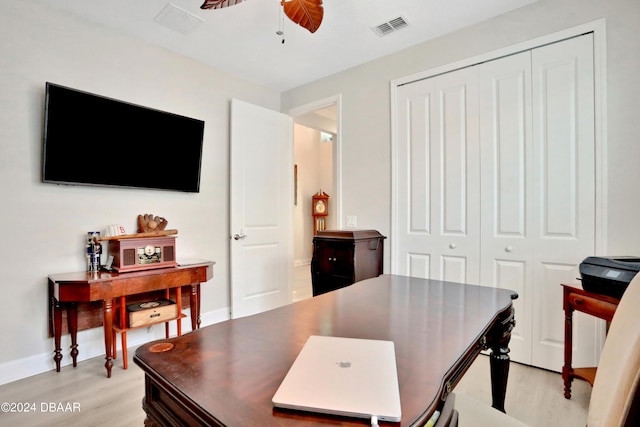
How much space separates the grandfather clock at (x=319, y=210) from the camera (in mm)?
7457

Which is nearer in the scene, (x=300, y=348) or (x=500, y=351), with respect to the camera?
(x=300, y=348)

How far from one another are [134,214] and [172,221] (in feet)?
1.15

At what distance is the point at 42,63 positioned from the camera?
2365mm

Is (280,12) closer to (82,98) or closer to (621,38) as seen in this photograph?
(82,98)

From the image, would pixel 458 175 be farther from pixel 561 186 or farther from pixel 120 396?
pixel 120 396

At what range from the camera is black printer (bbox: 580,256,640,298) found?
1.63 meters

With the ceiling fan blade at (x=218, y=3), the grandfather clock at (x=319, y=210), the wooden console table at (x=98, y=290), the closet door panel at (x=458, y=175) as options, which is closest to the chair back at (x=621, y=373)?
the closet door panel at (x=458, y=175)

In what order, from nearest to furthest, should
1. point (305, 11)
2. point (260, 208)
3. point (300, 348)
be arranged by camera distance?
point (300, 348), point (305, 11), point (260, 208)

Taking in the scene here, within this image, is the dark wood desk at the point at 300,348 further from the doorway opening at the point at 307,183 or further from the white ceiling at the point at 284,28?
the doorway opening at the point at 307,183

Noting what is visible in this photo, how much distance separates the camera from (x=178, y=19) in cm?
256

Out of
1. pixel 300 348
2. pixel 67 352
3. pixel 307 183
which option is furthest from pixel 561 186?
pixel 307 183

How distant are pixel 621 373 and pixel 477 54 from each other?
2.68 m

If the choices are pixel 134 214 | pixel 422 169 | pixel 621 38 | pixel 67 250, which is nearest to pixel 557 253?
pixel 422 169

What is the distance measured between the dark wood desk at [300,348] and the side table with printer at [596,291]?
0.69 metres
